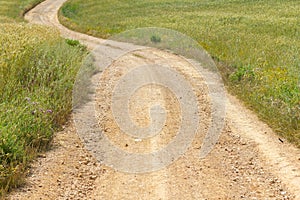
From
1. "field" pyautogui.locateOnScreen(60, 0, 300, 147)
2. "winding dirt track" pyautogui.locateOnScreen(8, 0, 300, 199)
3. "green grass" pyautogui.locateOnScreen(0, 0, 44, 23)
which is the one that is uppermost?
"winding dirt track" pyautogui.locateOnScreen(8, 0, 300, 199)

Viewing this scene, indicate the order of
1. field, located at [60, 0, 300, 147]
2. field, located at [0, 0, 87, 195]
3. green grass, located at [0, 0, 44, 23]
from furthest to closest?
green grass, located at [0, 0, 44, 23], field, located at [60, 0, 300, 147], field, located at [0, 0, 87, 195]

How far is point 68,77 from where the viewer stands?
10141 millimetres

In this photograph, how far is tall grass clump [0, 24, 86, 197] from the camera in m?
6.29

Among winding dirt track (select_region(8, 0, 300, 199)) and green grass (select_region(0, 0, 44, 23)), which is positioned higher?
winding dirt track (select_region(8, 0, 300, 199))

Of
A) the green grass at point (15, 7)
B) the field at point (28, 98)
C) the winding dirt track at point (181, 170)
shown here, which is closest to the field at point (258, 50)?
the winding dirt track at point (181, 170)

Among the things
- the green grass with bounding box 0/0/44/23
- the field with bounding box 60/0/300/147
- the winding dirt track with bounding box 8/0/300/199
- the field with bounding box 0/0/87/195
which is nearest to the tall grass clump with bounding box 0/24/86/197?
the field with bounding box 0/0/87/195

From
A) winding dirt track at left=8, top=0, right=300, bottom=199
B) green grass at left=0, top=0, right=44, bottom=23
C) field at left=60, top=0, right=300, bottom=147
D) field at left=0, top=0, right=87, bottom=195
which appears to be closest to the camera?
winding dirt track at left=8, top=0, right=300, bottom=199

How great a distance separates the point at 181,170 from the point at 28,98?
122 inches

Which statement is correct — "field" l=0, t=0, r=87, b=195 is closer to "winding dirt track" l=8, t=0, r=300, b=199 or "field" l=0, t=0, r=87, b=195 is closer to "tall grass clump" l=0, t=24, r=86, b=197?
"tall grass clump" l=0, t=24, r=86, b=197

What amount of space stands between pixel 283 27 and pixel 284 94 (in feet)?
51.2

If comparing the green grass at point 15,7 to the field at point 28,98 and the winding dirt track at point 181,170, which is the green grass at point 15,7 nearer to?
the field at point 28,98

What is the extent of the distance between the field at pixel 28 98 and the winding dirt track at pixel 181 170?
25cm

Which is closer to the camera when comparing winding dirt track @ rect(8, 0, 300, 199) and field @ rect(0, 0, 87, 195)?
winding dirt track @ rect(8, 0, 300, 199)

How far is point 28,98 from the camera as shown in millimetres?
7672
